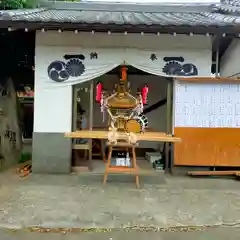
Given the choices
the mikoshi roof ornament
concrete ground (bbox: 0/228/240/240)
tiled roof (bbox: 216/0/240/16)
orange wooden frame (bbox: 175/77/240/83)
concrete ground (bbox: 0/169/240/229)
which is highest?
tiled roof (bbox: 216/0/240/16)

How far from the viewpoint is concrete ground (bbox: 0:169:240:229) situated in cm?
517

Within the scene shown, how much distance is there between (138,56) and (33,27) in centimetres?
246

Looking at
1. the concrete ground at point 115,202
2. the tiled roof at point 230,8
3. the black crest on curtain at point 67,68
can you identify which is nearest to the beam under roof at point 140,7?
the tiled roof at point 230,8

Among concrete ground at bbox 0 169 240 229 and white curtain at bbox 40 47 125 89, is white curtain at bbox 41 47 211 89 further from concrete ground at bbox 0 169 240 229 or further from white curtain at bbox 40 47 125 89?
concrete ground at bbox 0 169 240 229

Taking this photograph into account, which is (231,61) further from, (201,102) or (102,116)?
(102,116)

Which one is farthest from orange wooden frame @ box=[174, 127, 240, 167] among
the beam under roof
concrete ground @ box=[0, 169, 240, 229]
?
the beam under roof

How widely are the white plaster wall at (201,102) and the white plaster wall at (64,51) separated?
1.57 feet

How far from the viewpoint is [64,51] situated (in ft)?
28.1

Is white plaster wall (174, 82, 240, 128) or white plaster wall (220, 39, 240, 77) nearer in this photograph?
white plaster wall (174, 82, 240, 128)

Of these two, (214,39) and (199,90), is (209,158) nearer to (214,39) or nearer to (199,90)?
(199,90)

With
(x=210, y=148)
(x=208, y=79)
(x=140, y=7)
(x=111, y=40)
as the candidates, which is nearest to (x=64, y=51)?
(x=111, y=40)

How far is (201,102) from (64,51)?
136 inches

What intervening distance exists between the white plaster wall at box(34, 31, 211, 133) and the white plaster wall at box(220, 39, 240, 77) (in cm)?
174


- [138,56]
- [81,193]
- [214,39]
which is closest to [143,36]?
[138,56]
